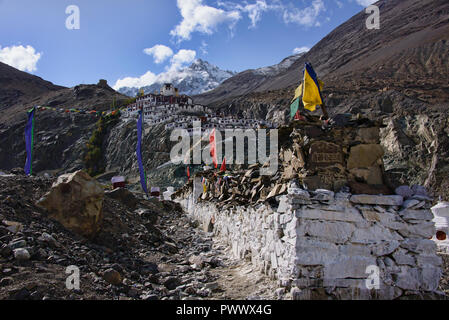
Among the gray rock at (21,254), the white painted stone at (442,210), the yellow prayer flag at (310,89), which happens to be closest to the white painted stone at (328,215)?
the yellow prayer flag at (310,89)

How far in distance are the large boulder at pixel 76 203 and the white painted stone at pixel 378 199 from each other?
5.52 metres

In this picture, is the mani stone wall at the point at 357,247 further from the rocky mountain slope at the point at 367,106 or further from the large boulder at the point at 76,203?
the rocky mountain slope at the point at 367,106

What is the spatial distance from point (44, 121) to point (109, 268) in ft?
319

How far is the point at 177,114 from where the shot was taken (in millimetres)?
73062

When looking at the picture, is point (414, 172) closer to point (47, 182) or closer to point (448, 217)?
point (448, 217)

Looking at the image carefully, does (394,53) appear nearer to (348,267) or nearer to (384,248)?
(384,248)

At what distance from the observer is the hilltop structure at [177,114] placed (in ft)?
208

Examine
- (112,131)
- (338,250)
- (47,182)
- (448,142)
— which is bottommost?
(338,250)

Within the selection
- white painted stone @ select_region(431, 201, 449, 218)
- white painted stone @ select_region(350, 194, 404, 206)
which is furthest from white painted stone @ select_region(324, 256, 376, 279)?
white painted stone @ select_region(431, 201, 449, 218)

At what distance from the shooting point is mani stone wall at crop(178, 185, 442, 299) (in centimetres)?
438

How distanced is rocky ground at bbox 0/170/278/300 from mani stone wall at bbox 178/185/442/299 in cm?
87

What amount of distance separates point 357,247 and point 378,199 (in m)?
0.74
